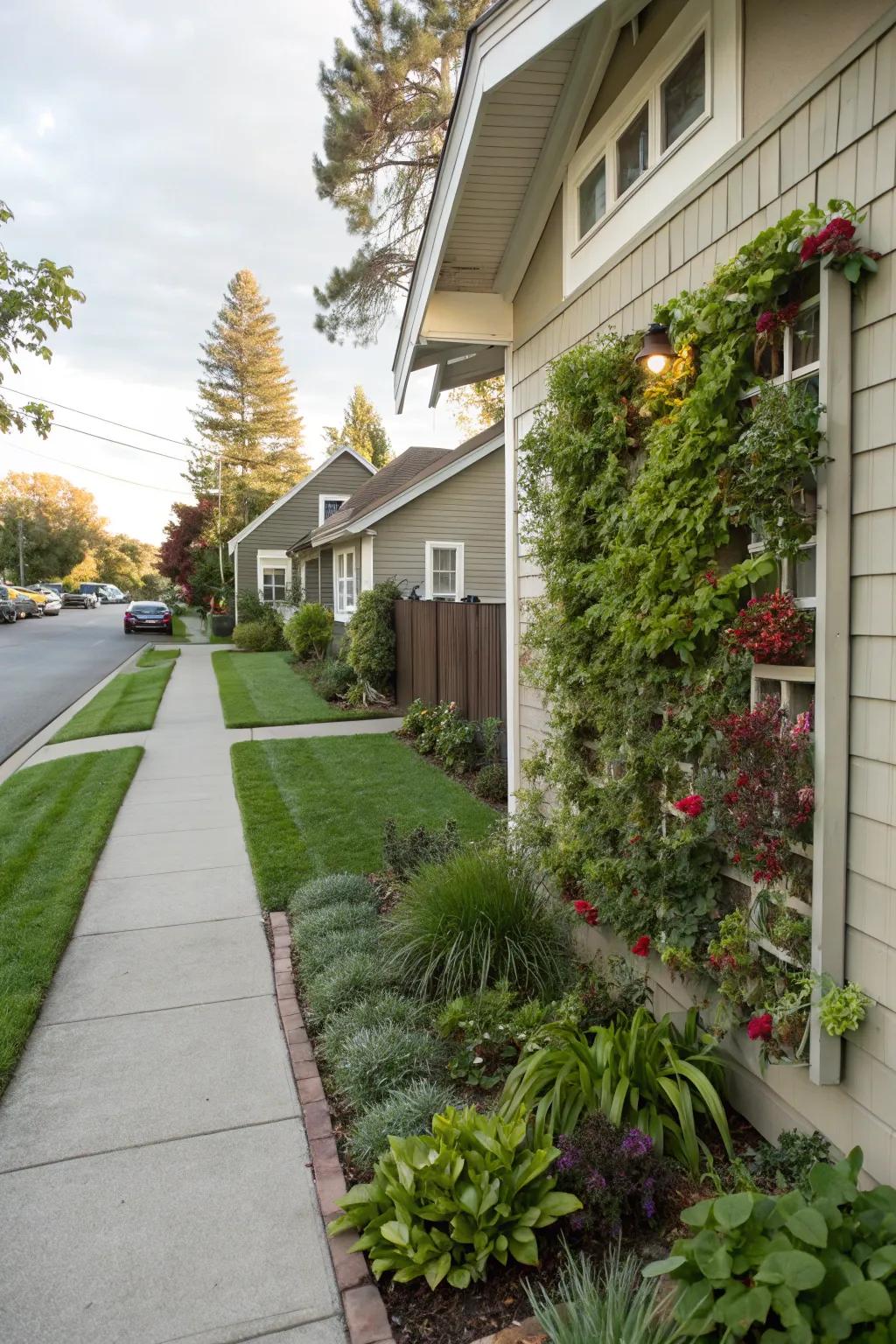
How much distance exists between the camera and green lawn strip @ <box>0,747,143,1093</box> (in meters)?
3.86

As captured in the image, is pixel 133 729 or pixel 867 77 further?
pixel 133 729

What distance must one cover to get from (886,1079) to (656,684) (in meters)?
1.55

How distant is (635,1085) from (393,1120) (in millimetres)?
815

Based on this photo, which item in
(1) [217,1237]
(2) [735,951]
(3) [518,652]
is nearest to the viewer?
(1) [217,1237]

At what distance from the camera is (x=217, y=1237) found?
7.97ft

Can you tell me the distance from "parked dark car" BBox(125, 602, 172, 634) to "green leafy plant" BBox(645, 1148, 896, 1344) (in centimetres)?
3299

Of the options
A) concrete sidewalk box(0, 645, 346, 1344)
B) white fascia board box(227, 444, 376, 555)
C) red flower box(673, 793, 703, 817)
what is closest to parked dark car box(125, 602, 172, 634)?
white fascia board box(227, 444, 376, 555)

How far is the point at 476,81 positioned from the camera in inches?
158

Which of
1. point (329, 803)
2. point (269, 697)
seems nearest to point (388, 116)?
point (269, 697)

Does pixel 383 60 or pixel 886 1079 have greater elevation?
pixel 383 60

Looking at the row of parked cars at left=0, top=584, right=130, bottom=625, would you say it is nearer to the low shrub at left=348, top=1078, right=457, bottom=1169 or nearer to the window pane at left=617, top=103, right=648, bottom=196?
the window pane at left=617, top=103, right=648, bottom=196

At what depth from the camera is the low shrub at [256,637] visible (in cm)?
A: 2425

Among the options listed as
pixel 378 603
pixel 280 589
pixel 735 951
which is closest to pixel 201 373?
pixel 280 589

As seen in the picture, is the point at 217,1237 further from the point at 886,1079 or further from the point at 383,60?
the point at 383,60
